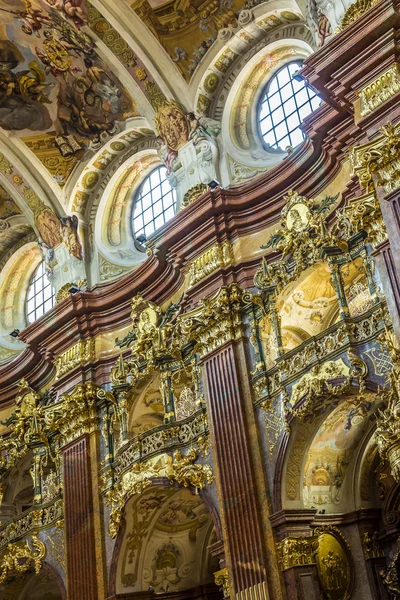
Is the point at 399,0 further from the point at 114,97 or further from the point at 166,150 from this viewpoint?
the point at 114,97

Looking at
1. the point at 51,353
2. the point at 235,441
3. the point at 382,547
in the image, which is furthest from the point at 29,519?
the point at 382,547

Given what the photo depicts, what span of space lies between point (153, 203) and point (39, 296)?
4397 millimetres

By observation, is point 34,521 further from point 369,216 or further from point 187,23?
point 187,23

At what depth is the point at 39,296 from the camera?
70.7 feet

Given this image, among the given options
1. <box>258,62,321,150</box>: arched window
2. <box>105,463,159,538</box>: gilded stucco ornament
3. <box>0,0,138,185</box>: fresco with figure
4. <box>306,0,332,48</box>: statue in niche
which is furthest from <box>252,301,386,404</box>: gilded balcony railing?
<box>0,0,138,185</box>: fresco with figure

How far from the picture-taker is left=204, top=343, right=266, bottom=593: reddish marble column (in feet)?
41.2

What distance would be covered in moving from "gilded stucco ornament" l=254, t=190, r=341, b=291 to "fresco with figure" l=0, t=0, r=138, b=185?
18.7 ft

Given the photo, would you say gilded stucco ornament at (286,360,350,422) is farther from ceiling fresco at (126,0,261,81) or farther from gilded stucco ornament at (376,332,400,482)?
ceiling fresco at (126,0,261,81)

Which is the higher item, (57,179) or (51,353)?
(57,179)

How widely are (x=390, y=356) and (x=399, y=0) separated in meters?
4.66

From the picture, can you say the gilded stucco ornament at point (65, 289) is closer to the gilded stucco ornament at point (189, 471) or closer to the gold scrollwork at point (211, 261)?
the gold scrollwork at point (211, 261)

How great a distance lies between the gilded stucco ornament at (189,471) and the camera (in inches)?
551

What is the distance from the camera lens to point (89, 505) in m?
15.9

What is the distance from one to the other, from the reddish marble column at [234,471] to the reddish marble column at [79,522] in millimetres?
3372
